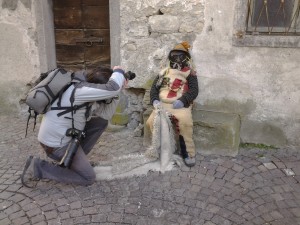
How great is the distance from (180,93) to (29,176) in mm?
1973

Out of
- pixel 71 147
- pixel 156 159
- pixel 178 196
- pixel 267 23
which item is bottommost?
pixel 178 196

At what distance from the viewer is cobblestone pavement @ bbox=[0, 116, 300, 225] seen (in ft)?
10.6

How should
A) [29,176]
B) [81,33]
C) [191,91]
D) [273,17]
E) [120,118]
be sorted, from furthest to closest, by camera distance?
[81,33], [120,118], [273,17], [191,91], [29,176]

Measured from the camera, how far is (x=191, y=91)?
4.20 metres

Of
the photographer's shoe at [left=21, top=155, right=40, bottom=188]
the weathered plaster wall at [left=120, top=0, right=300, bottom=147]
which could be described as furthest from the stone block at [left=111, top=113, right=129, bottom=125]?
the photographer's shoe at [left=21, top=155, right=40, bottom=188]

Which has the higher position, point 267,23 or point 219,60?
point 267,23

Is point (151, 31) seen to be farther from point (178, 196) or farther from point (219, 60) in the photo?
point (178, 196)

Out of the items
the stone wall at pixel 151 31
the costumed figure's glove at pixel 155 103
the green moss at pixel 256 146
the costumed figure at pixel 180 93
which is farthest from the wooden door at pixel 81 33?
the green moss at pixel 256 146

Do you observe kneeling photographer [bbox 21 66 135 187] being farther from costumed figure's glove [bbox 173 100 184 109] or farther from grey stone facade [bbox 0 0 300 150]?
grey stone facade [bbox 0 0 300 150]

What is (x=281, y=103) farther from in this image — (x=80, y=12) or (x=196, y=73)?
(x=80, y=12)

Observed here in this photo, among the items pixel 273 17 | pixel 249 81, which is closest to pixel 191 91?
pixel 249 81

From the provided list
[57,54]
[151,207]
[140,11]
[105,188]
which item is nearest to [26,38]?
[57,54]

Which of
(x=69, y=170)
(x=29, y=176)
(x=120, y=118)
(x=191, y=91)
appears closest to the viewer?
(x=69, y=170)

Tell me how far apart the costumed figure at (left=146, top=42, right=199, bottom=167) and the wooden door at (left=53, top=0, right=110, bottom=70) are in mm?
1394
